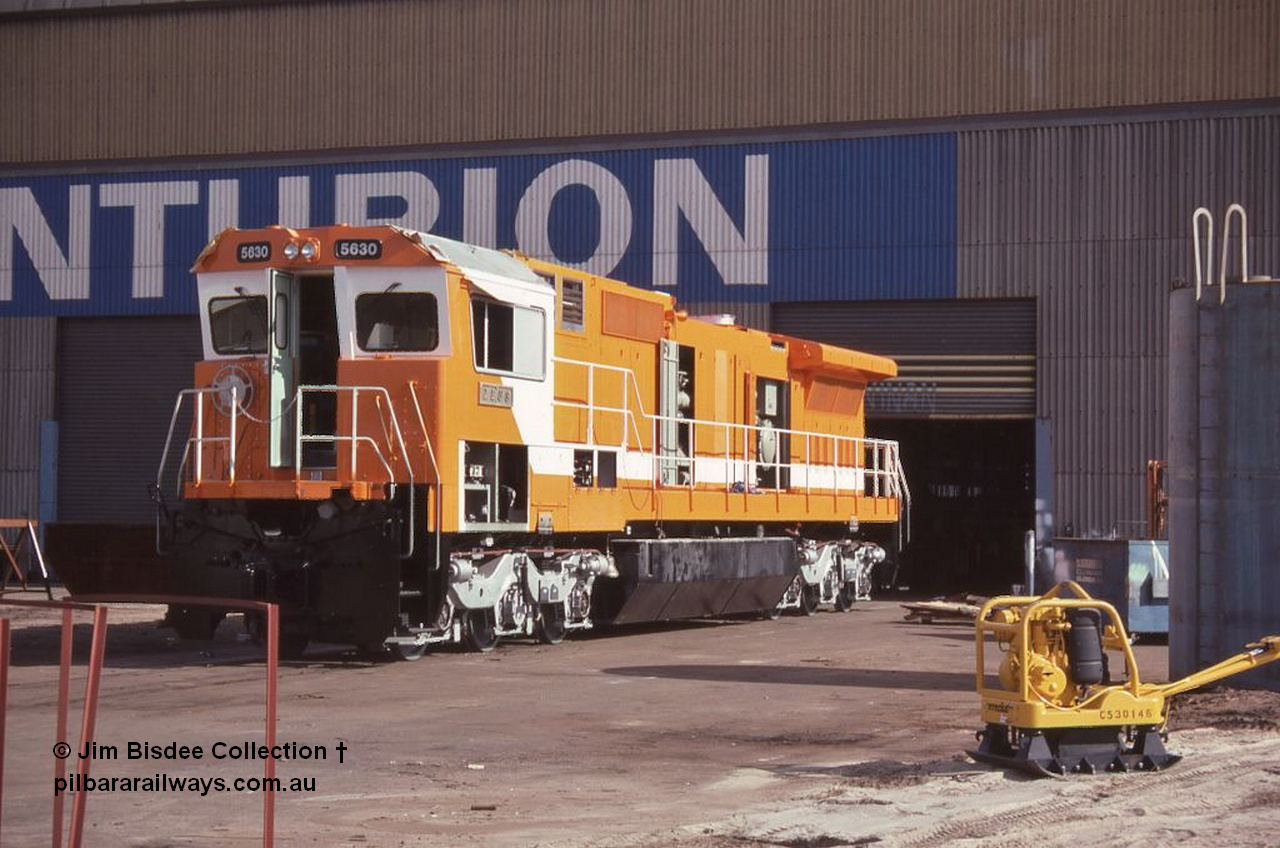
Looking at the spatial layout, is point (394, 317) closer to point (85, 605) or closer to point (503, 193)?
point (85, 605)

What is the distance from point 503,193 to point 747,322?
18.3 ft

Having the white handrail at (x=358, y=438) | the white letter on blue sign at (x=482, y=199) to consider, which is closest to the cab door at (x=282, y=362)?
the white handrail at (x=358, y=438)

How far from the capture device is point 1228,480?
593 inches

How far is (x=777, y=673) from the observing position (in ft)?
56.4

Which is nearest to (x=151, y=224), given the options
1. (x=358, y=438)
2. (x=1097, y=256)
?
(x=1097, y=256)

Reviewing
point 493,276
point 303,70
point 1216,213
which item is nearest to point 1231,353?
point 493,276

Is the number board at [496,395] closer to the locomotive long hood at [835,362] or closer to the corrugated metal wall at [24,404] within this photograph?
the locomotive long hood at [835,362]

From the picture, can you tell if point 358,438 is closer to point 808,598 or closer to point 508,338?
point 508,338

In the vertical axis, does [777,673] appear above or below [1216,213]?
below

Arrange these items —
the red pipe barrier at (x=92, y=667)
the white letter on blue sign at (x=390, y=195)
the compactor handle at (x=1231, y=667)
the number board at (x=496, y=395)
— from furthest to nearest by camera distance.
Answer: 1. the white letter on blue sign at (x=390, y=195)
2. the number board at (x=496, y=395)
3. the compactor handle at (x=1231, y=667)
4. the red pipe barrier at (x=92, y=667)

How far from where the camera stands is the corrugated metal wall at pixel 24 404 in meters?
37.2

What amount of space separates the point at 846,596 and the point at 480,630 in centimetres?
1080

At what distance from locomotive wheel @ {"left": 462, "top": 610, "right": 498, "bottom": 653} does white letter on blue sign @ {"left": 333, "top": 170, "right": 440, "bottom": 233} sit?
17.2m

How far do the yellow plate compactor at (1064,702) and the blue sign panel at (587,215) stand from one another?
72.5ft
